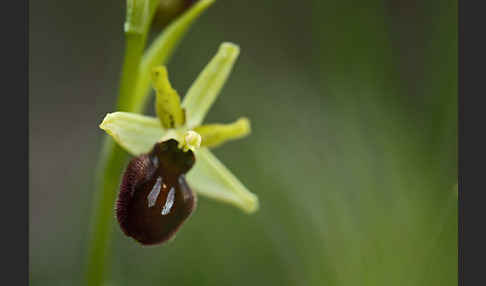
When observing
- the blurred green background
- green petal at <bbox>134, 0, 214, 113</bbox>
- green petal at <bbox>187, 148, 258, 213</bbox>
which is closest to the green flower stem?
green petal at <bbox>134, 0, 214, 113</bbox>

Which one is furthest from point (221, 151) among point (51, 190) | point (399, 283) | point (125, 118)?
A: point (125, 118)

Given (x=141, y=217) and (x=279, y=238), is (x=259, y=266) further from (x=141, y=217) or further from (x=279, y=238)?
(x=141, y=217)

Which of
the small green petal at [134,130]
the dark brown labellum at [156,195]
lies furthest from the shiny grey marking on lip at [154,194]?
the small green petal at [134,130]

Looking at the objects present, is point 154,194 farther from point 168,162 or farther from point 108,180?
point 108,180

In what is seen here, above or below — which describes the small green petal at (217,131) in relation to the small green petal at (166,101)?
below

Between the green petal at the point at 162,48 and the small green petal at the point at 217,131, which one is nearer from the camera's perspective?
the green petal at the point at 162,48

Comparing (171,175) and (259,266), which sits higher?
(171,175)

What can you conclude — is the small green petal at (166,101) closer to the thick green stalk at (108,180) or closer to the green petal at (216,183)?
the thick green stalk at (108,180)
